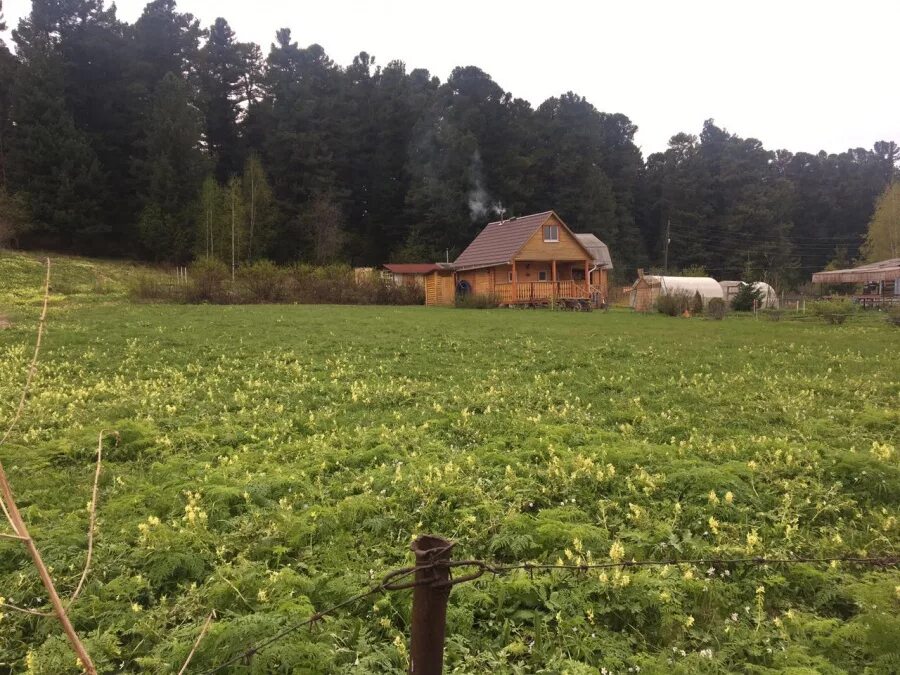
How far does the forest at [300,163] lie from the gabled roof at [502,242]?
16435 millimetres

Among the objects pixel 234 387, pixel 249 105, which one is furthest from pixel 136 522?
pixel 249 105

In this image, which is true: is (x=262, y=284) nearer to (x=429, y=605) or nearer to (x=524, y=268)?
(x=524, y=268)

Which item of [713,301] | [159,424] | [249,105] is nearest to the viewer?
[159,424]

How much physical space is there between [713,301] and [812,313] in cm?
402

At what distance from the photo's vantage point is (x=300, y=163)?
5941cm

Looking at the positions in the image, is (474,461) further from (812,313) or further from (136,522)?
(812,313)

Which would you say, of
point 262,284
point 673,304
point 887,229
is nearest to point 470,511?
point 673,304

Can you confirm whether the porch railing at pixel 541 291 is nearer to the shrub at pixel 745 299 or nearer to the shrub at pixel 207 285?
the shrub at pixel 745 299

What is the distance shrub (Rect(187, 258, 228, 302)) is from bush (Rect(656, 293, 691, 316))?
74.2 feet

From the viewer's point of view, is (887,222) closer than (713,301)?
No

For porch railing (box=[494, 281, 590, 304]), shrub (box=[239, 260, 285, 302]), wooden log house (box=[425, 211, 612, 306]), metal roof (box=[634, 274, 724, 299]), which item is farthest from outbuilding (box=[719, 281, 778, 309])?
shrub (box=[239, 260, 285, 302])

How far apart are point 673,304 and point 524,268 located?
11685 millimetres

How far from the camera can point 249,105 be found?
6444 centimetres

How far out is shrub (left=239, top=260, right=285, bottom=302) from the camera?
3098 cm
